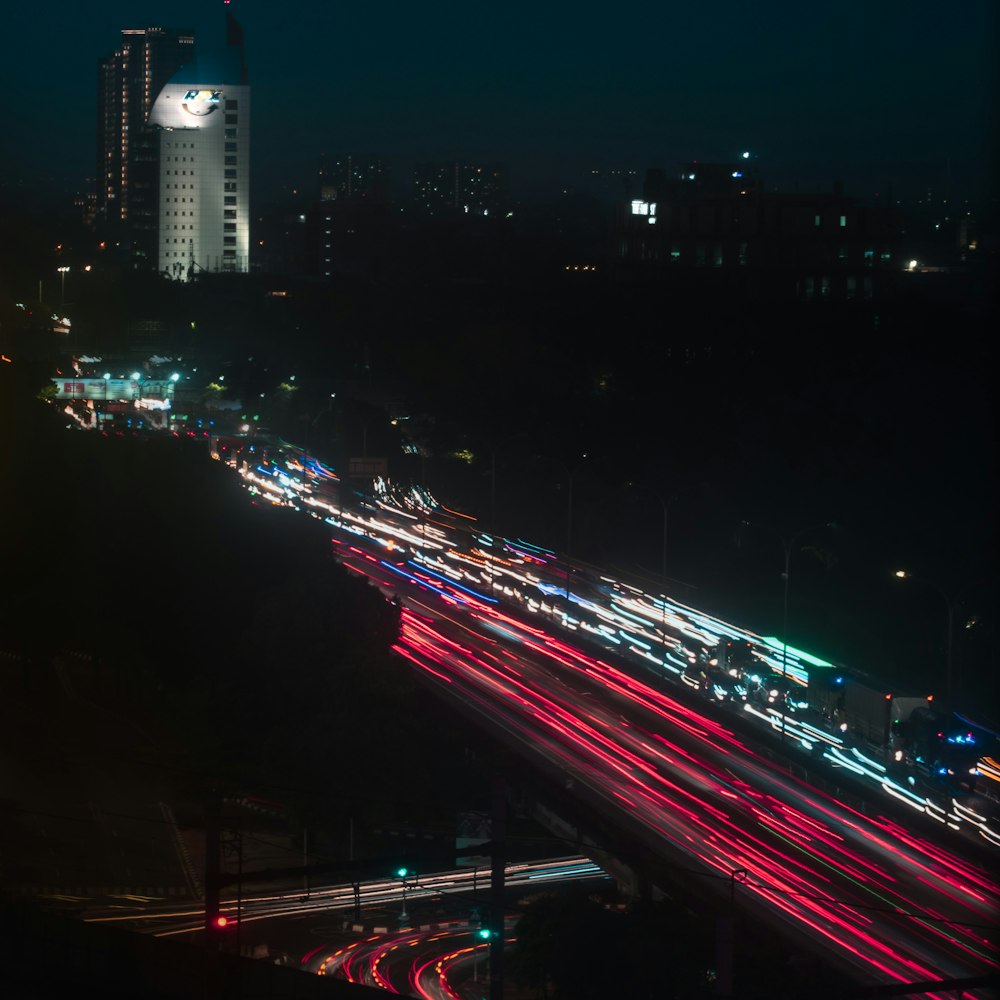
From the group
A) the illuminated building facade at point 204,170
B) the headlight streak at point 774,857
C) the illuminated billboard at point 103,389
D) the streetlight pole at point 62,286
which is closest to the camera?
the headlight streak at point 774,857

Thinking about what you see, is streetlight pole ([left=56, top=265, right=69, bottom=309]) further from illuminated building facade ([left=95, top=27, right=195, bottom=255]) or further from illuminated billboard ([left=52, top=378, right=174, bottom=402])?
illuminated building facade ([left=95, top=27, right=195, bottom=255])

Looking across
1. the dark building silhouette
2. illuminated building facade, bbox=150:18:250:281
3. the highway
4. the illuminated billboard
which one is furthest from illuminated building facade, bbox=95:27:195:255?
the highway

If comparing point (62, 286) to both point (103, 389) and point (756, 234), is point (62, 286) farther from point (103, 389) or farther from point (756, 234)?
point (756, 234)

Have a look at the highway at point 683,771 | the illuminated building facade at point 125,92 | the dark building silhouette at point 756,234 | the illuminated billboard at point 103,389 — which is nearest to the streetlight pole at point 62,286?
the illuminated billboard at point 103,389

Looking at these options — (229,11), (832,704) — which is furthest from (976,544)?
(229,11)

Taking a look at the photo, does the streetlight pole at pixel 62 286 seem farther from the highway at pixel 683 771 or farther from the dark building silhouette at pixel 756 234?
the highway at pixel 683 771

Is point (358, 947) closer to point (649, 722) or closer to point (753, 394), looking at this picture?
point (649, 722)

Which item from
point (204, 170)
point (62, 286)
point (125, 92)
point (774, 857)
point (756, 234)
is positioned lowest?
point (774, 857)

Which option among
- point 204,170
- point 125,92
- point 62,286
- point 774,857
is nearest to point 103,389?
point 62,286
